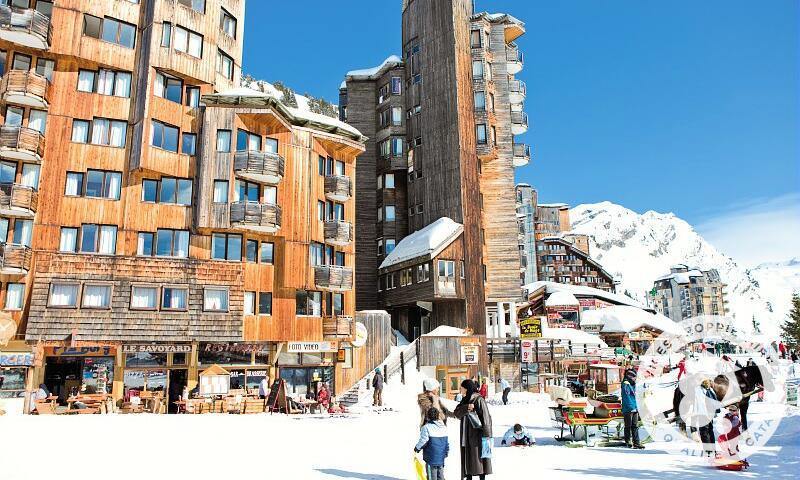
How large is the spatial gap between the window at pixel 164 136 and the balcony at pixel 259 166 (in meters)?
Result: 3.54

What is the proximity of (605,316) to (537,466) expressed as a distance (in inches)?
2742

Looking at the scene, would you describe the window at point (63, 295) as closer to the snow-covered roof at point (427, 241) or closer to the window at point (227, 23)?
the window at point (227, 23)

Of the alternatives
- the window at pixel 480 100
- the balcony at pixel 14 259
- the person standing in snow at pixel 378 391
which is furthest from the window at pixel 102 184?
the window at pixel 480 100

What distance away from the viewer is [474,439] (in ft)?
31.8

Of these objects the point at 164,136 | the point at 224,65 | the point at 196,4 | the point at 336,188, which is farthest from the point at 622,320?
the point at 196,4

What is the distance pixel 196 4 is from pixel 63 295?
62.2 ft

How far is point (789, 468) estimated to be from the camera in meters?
11.7

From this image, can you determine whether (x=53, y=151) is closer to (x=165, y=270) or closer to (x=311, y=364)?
(x=165, y=270)

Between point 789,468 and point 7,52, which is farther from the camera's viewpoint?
point 7,52

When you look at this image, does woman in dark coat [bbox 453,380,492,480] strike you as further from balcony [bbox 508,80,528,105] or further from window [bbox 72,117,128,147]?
balcony [bbox 508,80,528,105]

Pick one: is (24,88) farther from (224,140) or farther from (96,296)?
(96,296)

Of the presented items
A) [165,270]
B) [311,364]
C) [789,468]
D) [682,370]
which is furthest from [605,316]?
[789,468]

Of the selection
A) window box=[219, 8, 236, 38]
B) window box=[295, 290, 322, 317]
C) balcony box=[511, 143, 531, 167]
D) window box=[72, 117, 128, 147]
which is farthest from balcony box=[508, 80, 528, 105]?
window box=[72, 117, 128, 147]

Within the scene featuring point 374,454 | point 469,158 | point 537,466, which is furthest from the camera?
point 469,158
